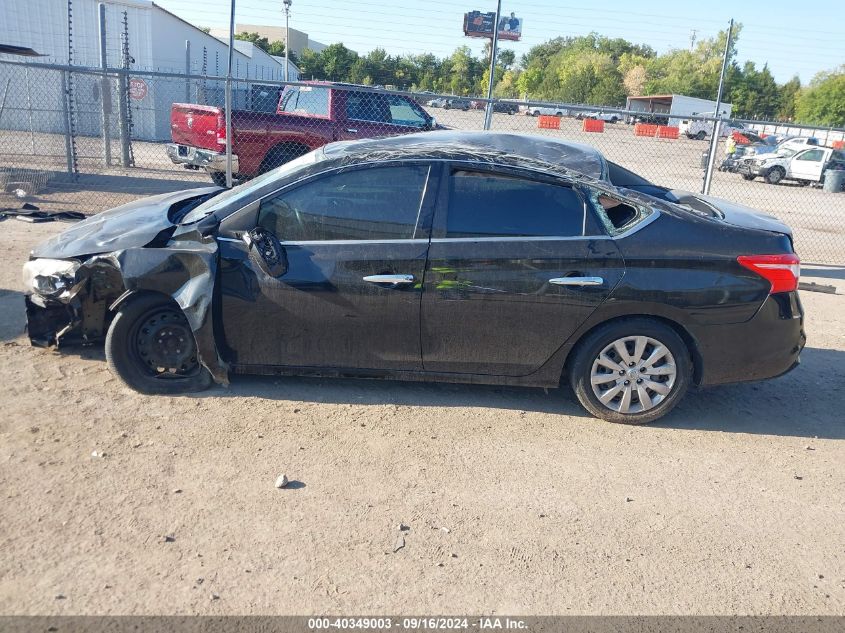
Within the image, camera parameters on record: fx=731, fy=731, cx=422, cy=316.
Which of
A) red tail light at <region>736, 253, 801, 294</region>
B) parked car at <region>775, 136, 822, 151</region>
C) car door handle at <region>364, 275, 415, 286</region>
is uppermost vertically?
parked car at <region>775, 136, 822, 151</region>

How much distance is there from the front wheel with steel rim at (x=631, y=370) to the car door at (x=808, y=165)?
25.7 metres

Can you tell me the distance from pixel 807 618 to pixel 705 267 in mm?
2191

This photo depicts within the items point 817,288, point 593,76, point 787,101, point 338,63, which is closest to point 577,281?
point 817,288

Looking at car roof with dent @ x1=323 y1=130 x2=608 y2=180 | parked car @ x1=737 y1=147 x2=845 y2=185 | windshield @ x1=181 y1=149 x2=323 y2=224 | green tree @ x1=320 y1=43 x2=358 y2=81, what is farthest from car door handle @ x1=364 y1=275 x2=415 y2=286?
green tree @ x1=320 y1=43 x2=358 y2=81

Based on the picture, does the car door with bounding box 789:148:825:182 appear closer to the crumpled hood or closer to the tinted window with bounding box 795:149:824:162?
the tinted window with bounding box 795:149:824:162

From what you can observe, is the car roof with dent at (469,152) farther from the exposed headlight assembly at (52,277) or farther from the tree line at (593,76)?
the tree line at (593,76)

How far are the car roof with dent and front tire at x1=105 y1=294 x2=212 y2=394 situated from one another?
148cm

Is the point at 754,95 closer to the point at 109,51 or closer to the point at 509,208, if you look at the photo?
the point at 109,51

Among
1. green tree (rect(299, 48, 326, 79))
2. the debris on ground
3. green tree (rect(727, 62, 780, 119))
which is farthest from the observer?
green tree (rect(727, 62, 780, 119))

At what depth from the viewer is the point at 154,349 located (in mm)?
4727

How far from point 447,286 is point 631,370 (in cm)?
130

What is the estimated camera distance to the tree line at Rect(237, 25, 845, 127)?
42406 millimetres

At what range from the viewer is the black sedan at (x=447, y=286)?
452 cm

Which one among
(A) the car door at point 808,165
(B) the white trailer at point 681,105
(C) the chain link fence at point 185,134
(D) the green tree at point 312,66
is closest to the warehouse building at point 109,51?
(C) the chain link fence at point 185,134
